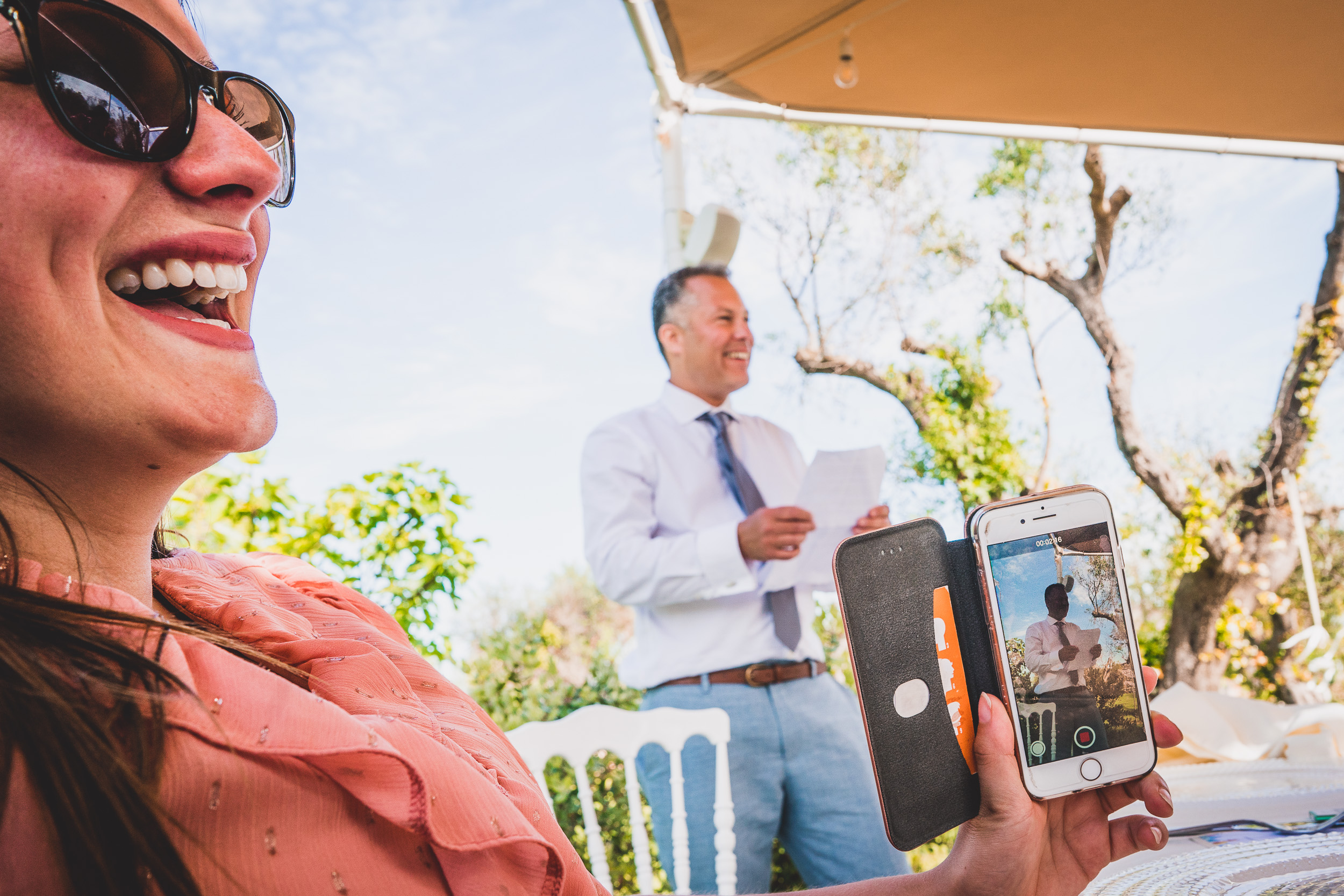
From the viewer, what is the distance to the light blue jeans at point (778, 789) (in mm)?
2375

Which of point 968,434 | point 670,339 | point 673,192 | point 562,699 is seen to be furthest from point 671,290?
point 968,434

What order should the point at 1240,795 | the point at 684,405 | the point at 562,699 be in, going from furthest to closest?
the point at 562,699 < the point at 684,405 < the point at 1240,795

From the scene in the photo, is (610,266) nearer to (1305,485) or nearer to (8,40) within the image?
(1305,485)

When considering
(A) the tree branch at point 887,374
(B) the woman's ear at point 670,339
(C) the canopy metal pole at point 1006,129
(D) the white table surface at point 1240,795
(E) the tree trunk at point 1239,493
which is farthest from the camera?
(A) the tree branch at point 887,374

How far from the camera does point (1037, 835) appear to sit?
0.96m

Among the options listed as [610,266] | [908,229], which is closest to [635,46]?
[908,229]

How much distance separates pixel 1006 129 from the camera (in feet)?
12.8

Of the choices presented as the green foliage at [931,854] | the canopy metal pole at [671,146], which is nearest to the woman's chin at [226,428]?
the canopy metal pole at [671,146]

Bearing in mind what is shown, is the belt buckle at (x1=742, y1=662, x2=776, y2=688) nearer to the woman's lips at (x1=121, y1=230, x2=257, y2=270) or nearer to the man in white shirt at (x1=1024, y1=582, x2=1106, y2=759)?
the man in white shirt at (x1=1024, y1=582, x2=1106, y2=759)

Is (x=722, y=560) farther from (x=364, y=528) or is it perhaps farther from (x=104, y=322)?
(x=104, y=322)

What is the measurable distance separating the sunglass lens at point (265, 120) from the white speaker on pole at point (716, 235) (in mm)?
2661

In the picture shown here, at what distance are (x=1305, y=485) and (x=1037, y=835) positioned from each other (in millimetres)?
9191

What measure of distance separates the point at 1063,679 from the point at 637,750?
146 centimetres

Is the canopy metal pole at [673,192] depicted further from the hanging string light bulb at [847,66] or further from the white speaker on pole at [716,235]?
the hanging string light bulb at [847,66]
